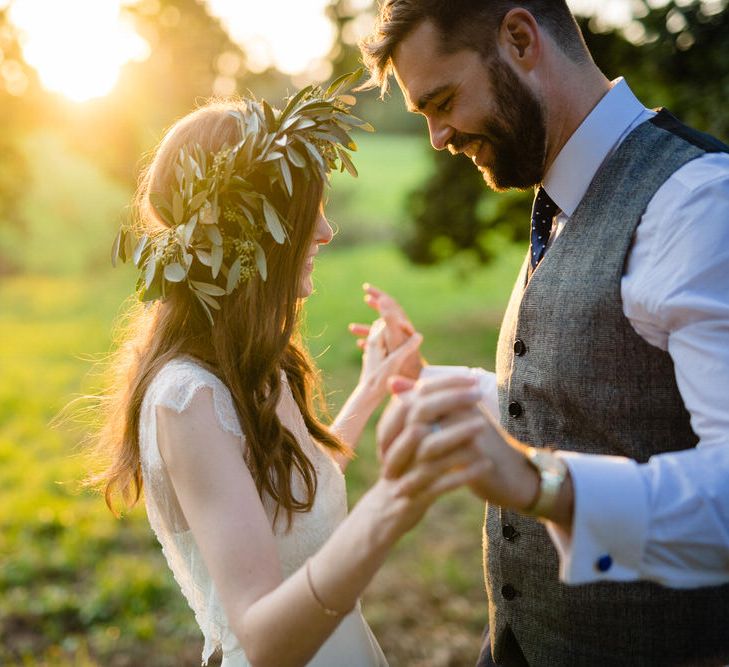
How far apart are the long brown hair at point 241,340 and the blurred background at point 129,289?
29 cm

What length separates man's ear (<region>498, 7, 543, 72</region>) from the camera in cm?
208

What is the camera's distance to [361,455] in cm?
812

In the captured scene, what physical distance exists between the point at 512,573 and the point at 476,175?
11.0m

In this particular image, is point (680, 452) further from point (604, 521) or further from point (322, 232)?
point (322, 232)

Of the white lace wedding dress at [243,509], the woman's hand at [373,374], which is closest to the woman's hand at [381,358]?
the woman's hand at [373,374]

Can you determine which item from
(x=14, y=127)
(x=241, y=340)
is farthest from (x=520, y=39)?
(x=14, y=127)

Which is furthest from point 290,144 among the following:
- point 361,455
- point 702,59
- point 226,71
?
point 226,71

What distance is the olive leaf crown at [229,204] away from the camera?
1.99 metres

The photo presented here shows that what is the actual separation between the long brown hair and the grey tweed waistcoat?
1.99ft

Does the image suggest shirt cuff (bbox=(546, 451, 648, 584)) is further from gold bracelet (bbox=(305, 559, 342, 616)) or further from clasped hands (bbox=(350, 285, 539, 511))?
gold bracelet (bbox=(305, 559, 342, 616))

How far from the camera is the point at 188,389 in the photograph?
72.4 inches

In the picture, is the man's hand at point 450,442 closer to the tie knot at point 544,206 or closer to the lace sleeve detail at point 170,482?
the lace sleeve detail at point 170,482

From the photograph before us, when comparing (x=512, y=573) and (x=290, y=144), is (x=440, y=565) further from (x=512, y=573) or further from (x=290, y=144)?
(x=290, y=144)

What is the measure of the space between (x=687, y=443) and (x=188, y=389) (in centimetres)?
118
